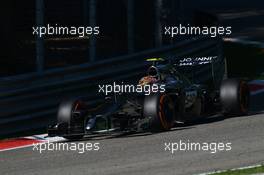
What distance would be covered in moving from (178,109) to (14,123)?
250cm

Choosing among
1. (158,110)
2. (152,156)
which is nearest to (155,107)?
(158,110)

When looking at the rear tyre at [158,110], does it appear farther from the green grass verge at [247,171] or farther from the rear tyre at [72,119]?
the green grass verge at [247,171]

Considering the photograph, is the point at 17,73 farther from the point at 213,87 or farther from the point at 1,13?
the point at 213,87

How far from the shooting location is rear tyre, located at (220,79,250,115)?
→ 13.2 metres

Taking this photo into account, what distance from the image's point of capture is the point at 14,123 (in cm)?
1347

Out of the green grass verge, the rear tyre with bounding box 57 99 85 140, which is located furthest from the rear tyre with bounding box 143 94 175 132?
the green grass verge

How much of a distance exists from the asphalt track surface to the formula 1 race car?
0.69 feet

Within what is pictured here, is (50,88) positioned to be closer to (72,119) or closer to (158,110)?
(72,119)

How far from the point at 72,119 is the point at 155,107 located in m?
1.18

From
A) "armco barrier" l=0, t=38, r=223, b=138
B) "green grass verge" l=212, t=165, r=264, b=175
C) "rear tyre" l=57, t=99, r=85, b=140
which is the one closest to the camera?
"green grass verge" l=212, t=165, r=264, b=175

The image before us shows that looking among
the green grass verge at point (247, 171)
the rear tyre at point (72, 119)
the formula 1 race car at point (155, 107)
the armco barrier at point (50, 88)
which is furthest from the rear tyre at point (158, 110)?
the green grass verge at point (247, 171)

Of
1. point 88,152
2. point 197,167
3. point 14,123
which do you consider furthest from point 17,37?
point 197,167

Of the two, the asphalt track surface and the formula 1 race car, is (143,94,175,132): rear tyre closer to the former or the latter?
the formula 1 race car

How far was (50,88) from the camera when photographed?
14.0 metres
